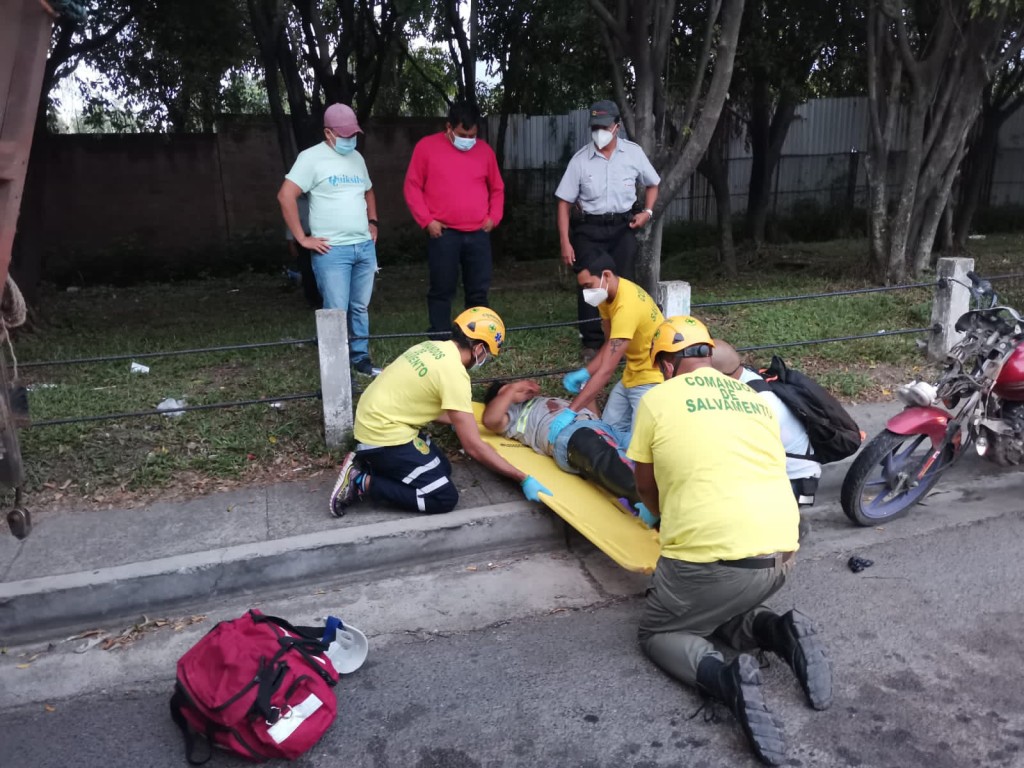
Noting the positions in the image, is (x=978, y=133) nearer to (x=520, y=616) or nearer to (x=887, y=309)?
(x=887, y=309)

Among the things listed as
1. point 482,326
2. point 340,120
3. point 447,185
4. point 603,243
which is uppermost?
point 340,120

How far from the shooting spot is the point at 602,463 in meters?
4.46

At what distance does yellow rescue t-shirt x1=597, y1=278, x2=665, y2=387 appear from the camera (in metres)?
4.95

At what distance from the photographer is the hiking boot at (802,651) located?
9.76 ft

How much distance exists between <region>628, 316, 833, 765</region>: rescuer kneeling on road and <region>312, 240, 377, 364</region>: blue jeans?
2.96 metres

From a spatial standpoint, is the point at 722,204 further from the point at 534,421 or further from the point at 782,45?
the point at 534,421

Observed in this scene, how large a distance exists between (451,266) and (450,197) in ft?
1.57

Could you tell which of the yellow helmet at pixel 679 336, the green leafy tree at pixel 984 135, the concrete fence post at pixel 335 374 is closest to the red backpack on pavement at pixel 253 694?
the yellow helmet at pixel 679 336

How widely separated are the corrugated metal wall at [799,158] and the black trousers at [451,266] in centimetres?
918

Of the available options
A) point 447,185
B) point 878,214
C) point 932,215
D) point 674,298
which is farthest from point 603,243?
point 932,215

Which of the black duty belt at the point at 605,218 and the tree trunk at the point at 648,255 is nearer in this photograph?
the black duty belt at the point at 605,218

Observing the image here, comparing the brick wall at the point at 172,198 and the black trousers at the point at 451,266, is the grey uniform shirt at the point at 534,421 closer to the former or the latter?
the black trousers at the point at 451,266

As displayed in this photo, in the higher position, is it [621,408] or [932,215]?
[932,215]

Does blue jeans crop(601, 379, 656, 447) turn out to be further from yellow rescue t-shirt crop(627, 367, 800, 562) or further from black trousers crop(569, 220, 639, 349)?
yellow rescue t-shirt crop(627, 367, 800, 562)
